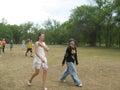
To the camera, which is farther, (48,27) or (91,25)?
(48,27)

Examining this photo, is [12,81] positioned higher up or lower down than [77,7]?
lower down

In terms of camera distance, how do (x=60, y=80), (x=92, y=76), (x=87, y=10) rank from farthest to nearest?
(x=87, y=10) < (x=92, y=76) < (x=60, y=80)

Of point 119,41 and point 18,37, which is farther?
point 18,37

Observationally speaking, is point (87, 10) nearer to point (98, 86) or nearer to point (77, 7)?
point (77, 7)

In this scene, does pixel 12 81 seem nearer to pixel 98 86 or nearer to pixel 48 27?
pixel 98 86

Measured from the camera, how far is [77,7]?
257ft

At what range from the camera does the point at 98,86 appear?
31.8 feet

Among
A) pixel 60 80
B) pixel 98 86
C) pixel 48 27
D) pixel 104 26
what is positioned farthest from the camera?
pixel 48 27

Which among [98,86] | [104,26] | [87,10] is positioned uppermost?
[87,10]

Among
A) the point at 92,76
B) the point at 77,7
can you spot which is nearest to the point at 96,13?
the point at 77,7

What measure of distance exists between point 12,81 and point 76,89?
8.76ft

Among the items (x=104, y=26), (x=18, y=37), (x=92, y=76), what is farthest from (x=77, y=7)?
(x=92, y=76)

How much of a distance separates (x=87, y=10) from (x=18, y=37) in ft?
152

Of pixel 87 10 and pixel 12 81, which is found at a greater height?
pixel 87 10
